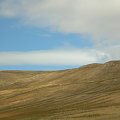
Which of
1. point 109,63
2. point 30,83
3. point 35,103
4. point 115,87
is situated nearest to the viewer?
point 35,103

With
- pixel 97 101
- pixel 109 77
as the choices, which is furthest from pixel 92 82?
pixel 97 101

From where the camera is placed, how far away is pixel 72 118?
63.0 m

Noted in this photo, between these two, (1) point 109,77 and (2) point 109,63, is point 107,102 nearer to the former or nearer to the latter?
(1) point 109,77

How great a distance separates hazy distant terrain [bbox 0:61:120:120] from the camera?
74.0 meters

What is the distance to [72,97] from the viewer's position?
4220 inches

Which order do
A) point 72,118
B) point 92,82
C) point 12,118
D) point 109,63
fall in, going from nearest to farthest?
point 72,118
point 12,118
point 92,82
point 109,63

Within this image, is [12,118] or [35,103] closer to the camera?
[12,118]

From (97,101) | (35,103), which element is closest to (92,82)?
(35,103)

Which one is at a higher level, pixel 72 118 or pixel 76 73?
pixel 76 73

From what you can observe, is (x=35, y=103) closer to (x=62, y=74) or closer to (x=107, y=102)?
(x=107, y=102)

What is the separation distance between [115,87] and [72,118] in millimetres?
51998

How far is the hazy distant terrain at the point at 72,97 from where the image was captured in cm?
7400

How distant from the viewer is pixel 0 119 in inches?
2862

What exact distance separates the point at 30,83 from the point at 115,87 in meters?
59.5
